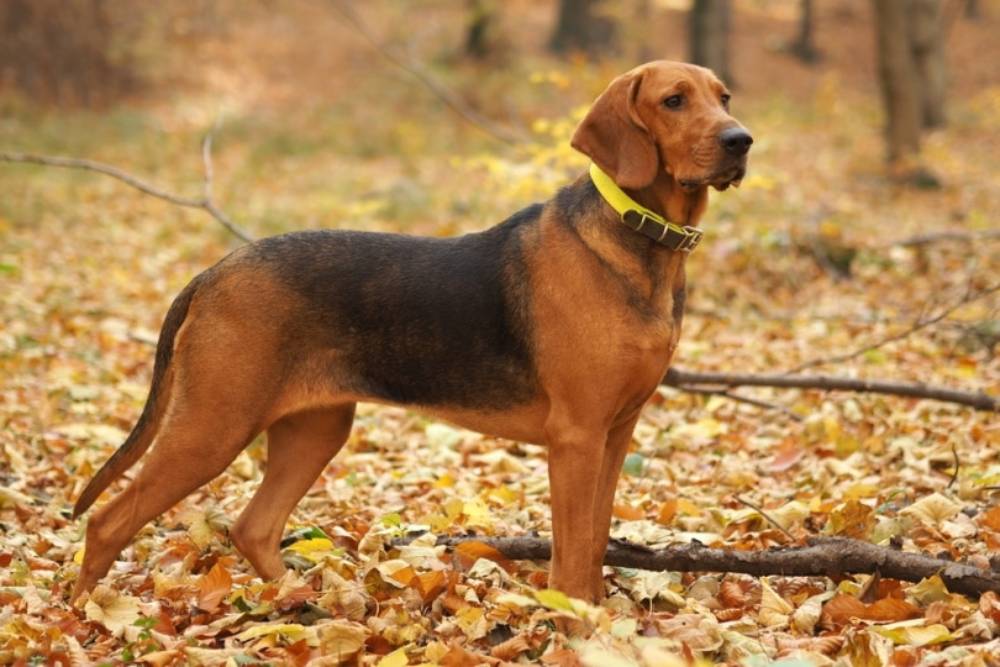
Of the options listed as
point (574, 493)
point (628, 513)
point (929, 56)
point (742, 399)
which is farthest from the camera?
point (929, 56)

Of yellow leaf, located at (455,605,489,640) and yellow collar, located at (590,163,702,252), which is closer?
yellow leaf, located at (455,605,489,640)

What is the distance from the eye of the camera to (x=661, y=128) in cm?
441

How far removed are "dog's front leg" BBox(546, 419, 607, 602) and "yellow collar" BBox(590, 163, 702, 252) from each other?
83 cm

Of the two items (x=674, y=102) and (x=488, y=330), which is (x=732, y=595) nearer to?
(x=488, y=330)

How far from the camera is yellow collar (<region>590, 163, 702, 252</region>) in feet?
14.5

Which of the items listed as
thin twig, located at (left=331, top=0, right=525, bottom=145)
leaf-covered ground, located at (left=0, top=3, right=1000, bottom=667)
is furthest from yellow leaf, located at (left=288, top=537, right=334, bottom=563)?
thin twig, located at (left=331, top=0, right=525, bottom=145)

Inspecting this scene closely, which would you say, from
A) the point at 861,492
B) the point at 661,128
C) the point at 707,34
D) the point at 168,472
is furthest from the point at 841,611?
the point at 707,34

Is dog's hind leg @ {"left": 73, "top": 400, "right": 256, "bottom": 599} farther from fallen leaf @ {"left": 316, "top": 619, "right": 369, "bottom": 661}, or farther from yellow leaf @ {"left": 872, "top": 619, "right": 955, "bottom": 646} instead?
yellow leaf @ {"left": 872, "top": 619, "right": 955, "bottom": 646}

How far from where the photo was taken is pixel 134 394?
8.02 m

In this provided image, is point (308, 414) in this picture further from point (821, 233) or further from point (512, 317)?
point (821, 233)

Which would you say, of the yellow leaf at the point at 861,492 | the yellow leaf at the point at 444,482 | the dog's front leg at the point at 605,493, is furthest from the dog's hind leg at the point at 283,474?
the yellow leaf at the point at 861,492

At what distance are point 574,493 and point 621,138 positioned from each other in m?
1.46

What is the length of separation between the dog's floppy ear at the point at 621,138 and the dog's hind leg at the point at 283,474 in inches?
71.1

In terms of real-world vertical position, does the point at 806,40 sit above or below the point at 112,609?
above
